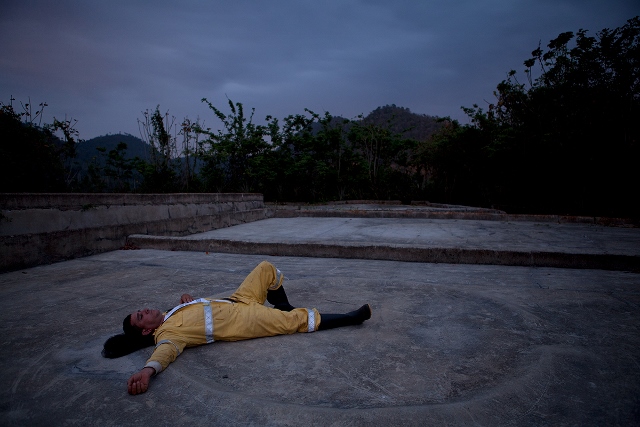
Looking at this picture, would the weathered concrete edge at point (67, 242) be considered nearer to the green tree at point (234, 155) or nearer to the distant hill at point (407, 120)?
the green tree at point (234, 155)

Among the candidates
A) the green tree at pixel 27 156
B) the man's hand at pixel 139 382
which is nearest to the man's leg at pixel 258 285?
the man's hand at pixel 139 382

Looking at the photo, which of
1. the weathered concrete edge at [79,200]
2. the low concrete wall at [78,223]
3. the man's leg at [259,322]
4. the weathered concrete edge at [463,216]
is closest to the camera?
the man's leg at [259,322]

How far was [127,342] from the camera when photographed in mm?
2188

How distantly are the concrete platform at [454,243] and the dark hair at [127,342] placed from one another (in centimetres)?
328

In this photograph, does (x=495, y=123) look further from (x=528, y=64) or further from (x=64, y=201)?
(x=64, y=201)

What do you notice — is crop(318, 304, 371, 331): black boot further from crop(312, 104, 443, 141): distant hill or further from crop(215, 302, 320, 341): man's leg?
crop(312, 104, 443, 141): distant hill

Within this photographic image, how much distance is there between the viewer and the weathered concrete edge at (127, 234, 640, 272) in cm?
434

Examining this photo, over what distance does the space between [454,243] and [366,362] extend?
429 cm

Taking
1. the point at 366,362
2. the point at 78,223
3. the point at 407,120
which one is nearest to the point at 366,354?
the point at 366,362

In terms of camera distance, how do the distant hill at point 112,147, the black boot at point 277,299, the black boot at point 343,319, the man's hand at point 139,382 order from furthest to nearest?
the distant hill at point 112,147 < the black boot at point 277,299 < the black boot at point 343,319 < the man's hand at point 139,382

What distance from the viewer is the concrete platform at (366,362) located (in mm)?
1573

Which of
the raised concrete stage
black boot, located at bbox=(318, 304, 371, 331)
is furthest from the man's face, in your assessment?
black boot, located at bbox=(318, 304, 371, 331)

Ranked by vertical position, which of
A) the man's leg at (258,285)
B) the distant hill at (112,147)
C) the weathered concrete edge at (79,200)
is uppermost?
the distant hill at (112,147)

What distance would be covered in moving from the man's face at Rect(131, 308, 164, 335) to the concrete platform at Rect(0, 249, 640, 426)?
156mm
